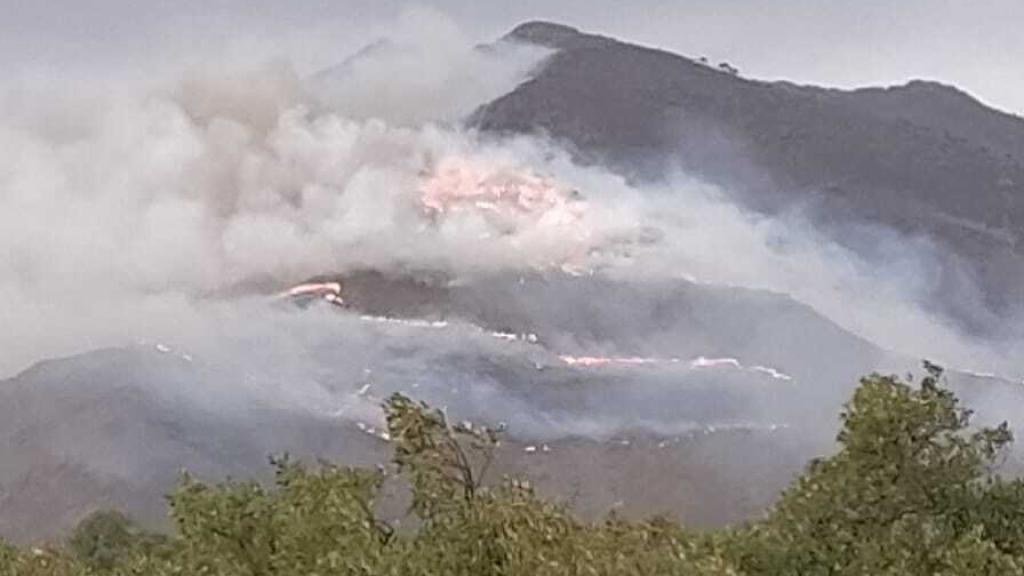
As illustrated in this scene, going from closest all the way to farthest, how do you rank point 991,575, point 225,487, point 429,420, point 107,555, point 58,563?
point 991,575
point 429,420
point 225,487
point 58,563
point 107,555

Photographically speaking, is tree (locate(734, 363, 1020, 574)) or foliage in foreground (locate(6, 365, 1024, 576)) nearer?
foliage in foreground (locate(6, 365, 1024, 576))

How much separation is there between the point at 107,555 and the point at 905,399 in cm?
7095

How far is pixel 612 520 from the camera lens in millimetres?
31156

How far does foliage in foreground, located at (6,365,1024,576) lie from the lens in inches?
1112

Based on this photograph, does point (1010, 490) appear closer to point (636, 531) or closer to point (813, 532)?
point (813, 532)

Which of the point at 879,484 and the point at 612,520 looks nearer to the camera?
the point at 612,520

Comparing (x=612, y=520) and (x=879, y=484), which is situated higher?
(x=879, y=484)

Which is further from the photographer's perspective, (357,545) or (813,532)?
(813,532)

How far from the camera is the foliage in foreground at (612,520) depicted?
92.7 ft

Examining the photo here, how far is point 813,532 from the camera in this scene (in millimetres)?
34500

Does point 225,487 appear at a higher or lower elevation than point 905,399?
lower

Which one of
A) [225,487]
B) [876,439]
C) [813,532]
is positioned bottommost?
[225,487]

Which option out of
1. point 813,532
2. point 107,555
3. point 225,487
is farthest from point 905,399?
point 107,555

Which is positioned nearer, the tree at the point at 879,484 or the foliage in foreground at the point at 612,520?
the foliage in foreground at the point at 612,520
